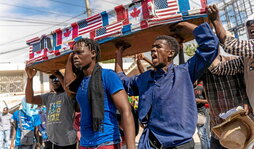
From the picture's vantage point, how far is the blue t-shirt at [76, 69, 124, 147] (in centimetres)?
204

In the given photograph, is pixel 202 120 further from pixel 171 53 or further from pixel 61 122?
pixel 171 53

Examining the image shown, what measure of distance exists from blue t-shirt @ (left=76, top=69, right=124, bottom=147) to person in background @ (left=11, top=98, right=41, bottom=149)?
3.87m

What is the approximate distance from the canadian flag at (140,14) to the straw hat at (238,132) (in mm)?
1227

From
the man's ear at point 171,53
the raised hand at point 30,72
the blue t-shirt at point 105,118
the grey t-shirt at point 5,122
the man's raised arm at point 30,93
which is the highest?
the raised hand at point 30,72

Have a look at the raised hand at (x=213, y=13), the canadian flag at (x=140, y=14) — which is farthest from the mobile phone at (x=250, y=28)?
the canadian flag at (x=140, y=14)

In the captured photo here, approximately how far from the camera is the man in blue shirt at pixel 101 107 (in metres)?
2.01

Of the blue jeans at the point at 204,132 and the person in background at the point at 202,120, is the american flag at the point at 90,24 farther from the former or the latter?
the blue jeans at the point at 204,132

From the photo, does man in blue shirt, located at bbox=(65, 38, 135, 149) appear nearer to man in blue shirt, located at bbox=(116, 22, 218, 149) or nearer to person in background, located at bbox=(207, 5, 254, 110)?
man in blue shirt, located at bbox=(116, 22, 218, 149)

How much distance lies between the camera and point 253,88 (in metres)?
2.23

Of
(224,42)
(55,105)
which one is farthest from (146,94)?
(55,105)

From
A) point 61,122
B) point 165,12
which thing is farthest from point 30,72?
point 165,12

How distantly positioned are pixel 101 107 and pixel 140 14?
114 centimetres

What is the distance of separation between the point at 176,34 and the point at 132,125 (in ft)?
4.11

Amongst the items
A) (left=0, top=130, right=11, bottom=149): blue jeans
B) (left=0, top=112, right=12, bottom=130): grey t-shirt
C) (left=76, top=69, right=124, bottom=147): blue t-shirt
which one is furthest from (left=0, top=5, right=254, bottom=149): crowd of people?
(left=0, top=112, right=12, bottom=130): grey t-shirt
